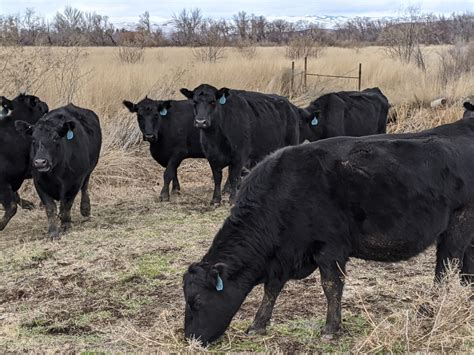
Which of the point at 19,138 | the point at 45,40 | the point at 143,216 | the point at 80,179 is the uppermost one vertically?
the point at 45,40

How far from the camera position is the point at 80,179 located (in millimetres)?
8992

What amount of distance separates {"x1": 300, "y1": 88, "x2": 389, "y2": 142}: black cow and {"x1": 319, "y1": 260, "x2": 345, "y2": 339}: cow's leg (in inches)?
306

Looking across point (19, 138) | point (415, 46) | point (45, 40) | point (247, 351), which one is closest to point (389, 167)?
point (247, 351)

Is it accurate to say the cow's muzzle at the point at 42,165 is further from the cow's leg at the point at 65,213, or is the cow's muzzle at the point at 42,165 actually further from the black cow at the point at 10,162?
the black cow at the point at 10,162

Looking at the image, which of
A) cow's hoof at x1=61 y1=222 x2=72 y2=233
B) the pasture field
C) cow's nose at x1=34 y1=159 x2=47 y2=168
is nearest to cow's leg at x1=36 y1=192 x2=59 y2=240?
the pasture field

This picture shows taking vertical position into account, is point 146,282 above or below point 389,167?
below

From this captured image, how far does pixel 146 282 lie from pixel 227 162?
424 cm

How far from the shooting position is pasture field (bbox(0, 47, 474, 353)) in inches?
188

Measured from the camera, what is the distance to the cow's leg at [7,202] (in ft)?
29.7

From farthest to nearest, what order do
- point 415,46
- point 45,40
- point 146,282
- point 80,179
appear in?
point 415,46, point 45,40, point 80,179, point 146,282

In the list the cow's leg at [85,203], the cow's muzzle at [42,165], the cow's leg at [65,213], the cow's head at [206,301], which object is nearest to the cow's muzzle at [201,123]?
the cow's leg at [85,203]

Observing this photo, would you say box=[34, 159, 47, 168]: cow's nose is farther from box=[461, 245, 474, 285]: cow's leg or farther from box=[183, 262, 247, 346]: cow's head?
box=[461, 245, 474, 285]: cow's leg

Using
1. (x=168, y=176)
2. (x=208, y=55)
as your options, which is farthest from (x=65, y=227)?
(x=208, y=55)

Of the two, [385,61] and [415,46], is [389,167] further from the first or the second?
[415,46]
